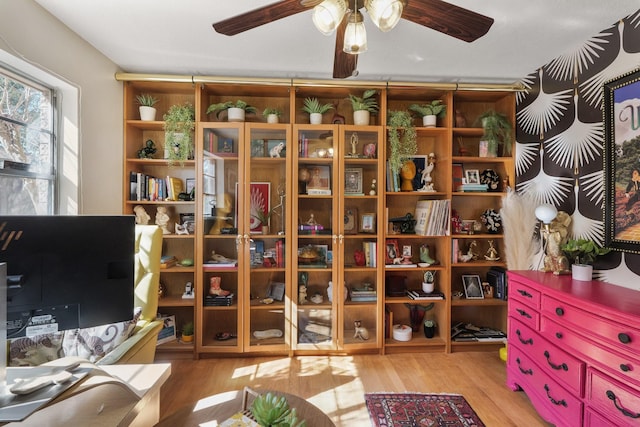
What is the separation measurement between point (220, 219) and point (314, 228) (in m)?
0.84

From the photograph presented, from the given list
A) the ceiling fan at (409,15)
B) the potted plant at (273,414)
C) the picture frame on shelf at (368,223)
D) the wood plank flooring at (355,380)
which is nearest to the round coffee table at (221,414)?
the potted plant at (273,414)

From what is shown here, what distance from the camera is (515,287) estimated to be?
7.26 feet

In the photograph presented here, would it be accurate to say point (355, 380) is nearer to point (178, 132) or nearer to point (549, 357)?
point (549, 357)

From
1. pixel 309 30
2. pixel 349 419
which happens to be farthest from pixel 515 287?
pixel 309 30

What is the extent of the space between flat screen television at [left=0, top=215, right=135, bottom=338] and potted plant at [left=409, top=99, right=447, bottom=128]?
2.57 meters

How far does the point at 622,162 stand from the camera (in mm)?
1860

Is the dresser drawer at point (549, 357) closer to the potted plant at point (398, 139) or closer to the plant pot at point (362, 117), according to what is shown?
the potted plant at point (398, 139)

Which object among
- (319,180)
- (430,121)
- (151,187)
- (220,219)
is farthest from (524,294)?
(151,187)

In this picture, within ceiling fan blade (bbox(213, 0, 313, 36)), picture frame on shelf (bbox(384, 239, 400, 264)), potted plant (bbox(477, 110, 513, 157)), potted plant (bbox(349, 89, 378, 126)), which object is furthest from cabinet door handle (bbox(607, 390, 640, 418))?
potted plant (bbox(349, 89, 378, 126))

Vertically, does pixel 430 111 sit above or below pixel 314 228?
above

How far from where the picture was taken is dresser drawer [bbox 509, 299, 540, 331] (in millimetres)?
1994

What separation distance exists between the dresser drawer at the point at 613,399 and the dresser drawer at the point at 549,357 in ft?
0.19

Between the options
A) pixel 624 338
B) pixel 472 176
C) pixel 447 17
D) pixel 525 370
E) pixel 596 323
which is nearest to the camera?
pixel 447 17

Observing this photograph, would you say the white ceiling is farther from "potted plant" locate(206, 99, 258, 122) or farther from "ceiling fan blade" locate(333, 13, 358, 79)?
"ceiling fan blade" locate(333, 13, 358, 79)
